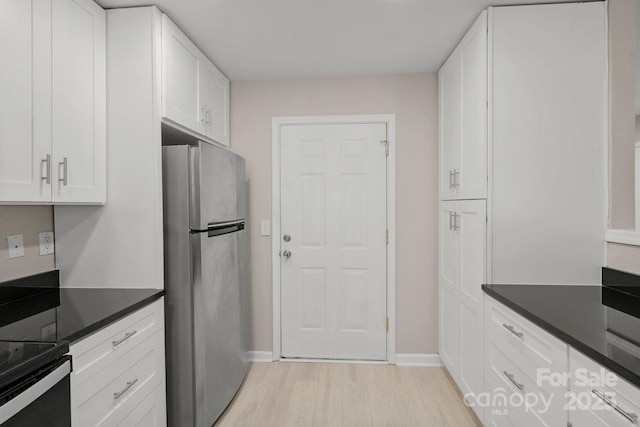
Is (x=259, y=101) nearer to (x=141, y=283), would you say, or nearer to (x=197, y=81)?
(x=197, y=81)

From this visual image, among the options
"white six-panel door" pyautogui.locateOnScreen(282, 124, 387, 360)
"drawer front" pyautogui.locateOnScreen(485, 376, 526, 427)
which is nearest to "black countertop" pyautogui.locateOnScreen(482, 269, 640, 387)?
"drawer front" pyautogui.locateOnScreen(485, 376, 526, 427)

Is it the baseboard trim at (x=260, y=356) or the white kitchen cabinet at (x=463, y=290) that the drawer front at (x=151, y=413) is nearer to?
the baseboard trim at (x=260, y=356)

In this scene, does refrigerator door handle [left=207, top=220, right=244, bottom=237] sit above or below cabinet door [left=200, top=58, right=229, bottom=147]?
below

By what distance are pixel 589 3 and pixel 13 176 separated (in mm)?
2811

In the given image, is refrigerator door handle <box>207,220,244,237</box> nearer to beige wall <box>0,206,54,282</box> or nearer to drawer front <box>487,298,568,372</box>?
beige wall <box>0,206,54,282</box>

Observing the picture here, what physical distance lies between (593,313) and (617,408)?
0.52 meters

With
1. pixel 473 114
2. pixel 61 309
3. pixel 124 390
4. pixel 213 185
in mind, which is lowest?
pixel 124 390

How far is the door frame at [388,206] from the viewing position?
3.06 metres

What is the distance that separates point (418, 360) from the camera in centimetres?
306

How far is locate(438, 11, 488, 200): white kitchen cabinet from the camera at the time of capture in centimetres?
204

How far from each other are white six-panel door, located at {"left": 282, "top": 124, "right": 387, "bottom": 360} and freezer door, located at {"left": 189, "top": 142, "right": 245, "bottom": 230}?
641 mm

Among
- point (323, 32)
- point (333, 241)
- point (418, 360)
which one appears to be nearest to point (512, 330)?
point (418, 360)

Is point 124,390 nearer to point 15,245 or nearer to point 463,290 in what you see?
point 15,245

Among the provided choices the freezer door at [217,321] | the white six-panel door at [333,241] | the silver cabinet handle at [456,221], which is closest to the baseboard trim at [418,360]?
the white six-panel door at [333,241]
